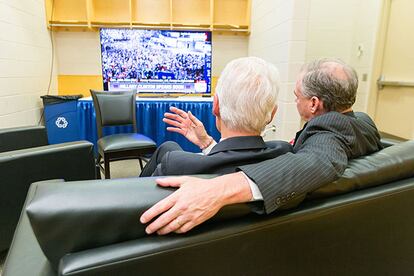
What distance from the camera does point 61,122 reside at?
3385mm

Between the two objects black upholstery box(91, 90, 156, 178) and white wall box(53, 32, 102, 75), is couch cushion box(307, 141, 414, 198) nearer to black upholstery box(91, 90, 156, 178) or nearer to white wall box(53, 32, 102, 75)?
black upholstery box(91, 90, 156, 178)

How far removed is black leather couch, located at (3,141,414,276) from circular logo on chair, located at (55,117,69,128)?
2655 millimetres

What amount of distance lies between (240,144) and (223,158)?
0.29 feet

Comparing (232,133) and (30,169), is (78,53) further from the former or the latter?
(232,133)

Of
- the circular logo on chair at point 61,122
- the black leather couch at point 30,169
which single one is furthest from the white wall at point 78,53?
the black leather couch at point 30,169

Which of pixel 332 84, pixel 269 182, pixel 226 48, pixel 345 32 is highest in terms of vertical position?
pixel 345 32

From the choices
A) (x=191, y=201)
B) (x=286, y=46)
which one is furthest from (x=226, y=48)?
(x=191, y=201)

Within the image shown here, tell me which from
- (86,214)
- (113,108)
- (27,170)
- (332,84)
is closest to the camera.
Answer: (86,214)

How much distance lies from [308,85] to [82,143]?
133cm

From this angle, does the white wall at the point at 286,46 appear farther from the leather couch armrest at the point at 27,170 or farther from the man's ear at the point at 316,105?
the leather couch armrest at the point at 27,170

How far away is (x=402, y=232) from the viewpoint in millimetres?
938

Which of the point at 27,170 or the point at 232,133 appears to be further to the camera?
the point at 27,170

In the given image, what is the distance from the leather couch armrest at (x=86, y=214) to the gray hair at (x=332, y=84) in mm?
888

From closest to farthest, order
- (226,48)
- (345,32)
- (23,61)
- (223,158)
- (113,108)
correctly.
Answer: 1. (223,158)
2. (113,108)
3. (23,61)
4. (226,48)
5. (345,32)
